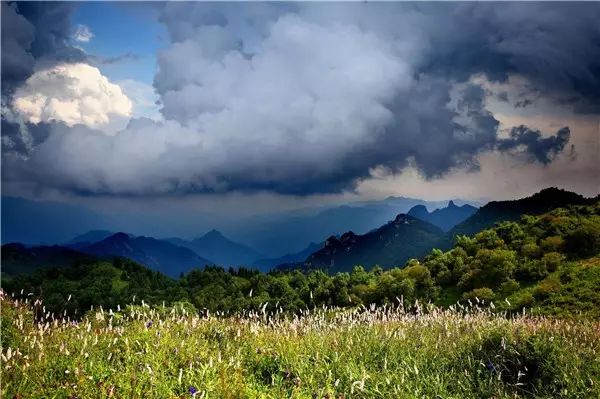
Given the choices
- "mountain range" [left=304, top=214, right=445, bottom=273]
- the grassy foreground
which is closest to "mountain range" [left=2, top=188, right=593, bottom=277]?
"mountain range" [left=304, top=214, right=445, bottom=273]

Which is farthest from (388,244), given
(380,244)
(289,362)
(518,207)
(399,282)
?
(289,362)

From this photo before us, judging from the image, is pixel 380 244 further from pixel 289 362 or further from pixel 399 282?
pixel 289 362

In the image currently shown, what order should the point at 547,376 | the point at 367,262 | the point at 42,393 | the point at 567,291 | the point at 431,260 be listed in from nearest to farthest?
the point at 42,393 → the point at 547,376 → the point at 567,291 → the point at 431,260 → the point at 367,262

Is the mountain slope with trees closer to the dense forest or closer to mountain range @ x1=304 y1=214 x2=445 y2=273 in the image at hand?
mountain range @ x1=304 y1=214 x2=445 y2=273

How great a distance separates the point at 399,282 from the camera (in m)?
26.6

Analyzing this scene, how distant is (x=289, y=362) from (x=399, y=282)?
18.9 metres

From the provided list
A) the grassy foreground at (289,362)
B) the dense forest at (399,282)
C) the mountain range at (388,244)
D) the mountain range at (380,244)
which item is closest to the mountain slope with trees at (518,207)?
the mountain range at (388,244)

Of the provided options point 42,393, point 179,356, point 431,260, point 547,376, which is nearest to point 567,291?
point 431,260

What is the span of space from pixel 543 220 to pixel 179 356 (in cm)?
3195

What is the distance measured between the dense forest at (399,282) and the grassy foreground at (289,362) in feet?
40.0

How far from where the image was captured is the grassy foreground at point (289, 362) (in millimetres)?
6809

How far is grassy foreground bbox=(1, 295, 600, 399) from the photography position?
6.81 m

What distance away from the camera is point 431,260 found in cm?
3234

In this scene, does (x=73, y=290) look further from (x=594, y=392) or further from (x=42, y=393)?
(x=594, y=392)
